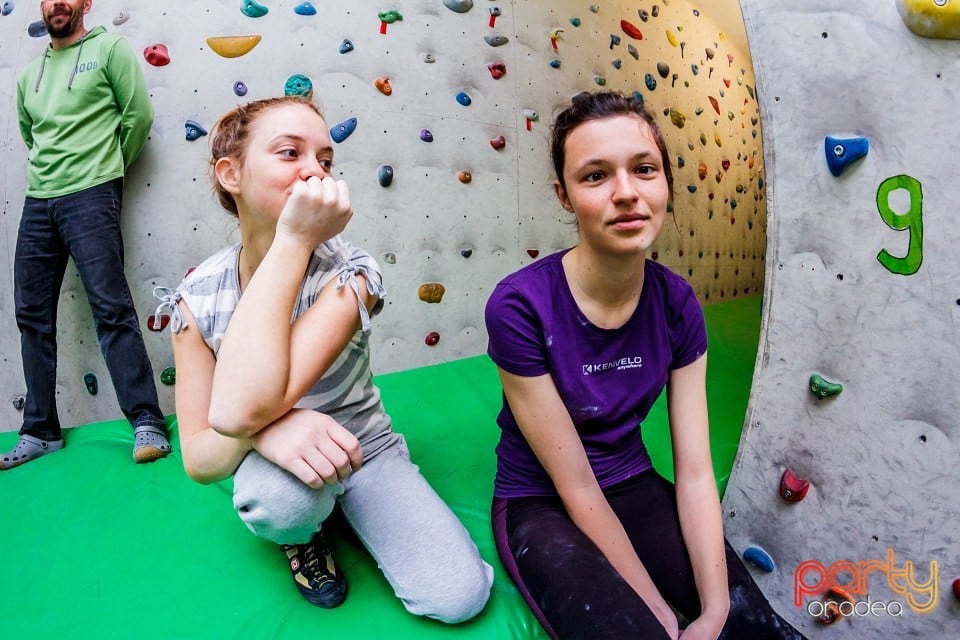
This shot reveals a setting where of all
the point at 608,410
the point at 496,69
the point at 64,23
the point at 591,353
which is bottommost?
the point at 608,410

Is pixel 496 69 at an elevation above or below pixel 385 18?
below

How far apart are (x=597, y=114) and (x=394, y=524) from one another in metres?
0.89

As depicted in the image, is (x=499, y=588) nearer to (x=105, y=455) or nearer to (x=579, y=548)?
(x=579, y=548)

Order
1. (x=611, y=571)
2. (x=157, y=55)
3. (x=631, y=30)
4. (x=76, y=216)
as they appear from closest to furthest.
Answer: (x=611, y=571) → (x=76, y=216) → (x=157, y=55) → (x=631, y=30)

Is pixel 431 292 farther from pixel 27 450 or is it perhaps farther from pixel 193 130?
pixel 27 450

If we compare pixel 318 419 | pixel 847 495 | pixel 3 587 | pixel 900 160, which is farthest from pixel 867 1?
pixel 3 587

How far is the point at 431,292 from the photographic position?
2.53 metres

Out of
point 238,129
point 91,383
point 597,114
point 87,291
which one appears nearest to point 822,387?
point 597,114

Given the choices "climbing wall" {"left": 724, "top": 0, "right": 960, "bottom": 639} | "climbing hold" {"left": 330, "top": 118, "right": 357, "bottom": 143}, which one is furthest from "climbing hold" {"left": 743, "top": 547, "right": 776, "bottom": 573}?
"climbing hold" {"left": 330, "top": 118, "right": 357, "bottom": 143}

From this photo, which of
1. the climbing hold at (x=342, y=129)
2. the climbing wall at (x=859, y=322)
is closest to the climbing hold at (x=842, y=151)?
the climbing wall at (x=859, y=322)

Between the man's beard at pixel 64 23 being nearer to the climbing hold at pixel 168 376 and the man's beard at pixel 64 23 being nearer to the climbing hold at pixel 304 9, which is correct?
the climbing hold at pixel 304 9

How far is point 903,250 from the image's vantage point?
3.46 ft

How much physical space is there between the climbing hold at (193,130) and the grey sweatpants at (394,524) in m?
1.69

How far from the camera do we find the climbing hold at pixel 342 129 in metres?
2.35
